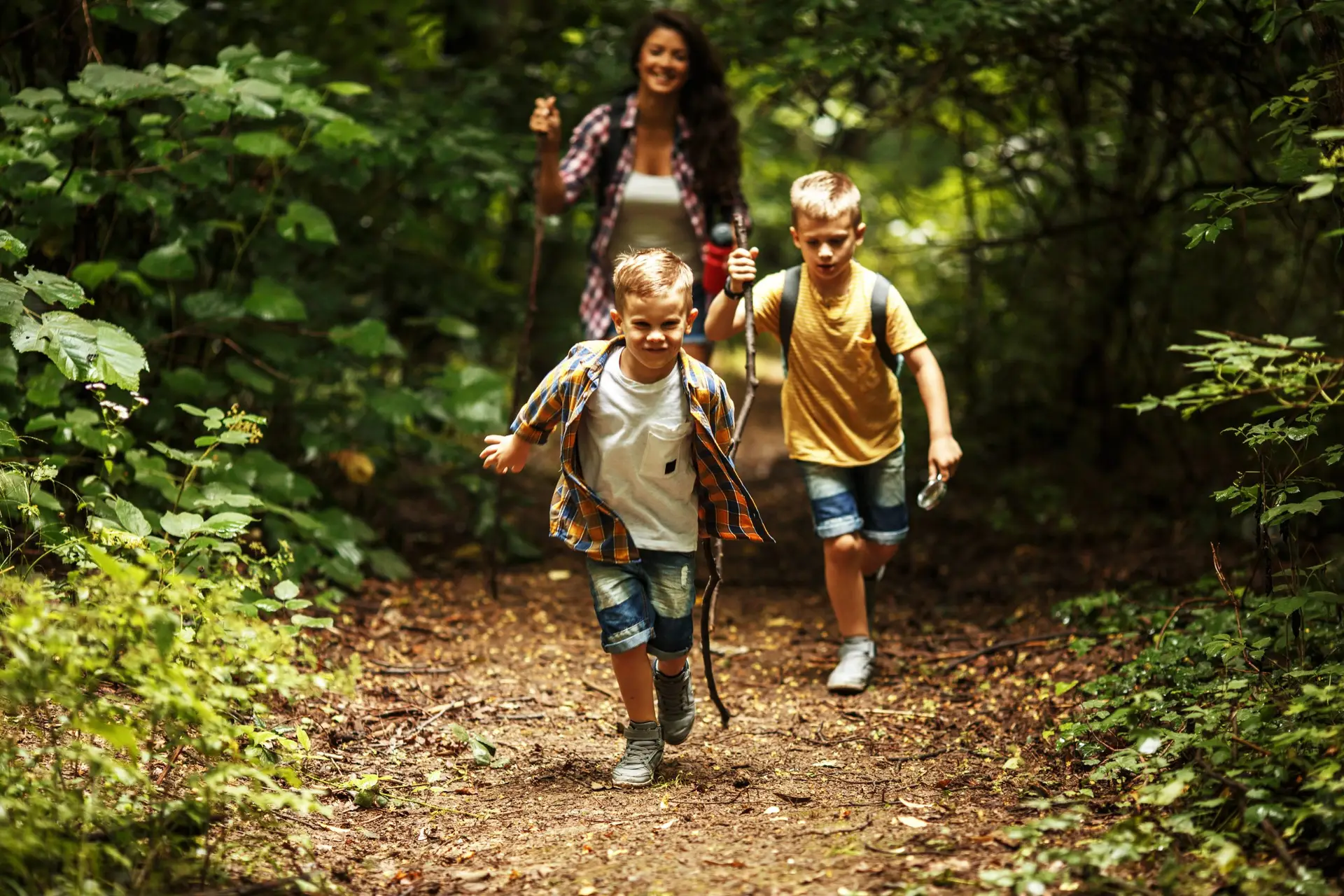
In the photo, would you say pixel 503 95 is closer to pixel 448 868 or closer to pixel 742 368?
pixel 448 868

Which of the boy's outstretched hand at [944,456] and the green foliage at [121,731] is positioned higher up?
the boy's outstretched hand at [944,456]

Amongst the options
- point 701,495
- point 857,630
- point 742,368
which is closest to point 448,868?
point 701,495

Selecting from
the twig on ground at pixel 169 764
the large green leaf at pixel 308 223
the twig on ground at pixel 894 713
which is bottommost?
the twig on ground at pixel 894 713

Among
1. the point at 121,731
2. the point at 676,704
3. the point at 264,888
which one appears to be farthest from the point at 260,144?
the point at 264,888

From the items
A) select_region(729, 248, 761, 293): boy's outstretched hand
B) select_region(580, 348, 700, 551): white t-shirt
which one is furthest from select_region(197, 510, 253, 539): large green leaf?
select_region(729, 248, 761, 293): boy's outstretched hand

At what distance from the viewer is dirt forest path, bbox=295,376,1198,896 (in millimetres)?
2869

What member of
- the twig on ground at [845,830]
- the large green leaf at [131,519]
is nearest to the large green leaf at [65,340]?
the large green leaf at [131,519]

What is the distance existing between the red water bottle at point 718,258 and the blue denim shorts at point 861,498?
0.73 meters

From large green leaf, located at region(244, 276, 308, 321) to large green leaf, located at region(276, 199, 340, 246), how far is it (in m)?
0.22

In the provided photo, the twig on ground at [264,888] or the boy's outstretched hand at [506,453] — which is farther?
the boy's outstretched hand at [506,453]

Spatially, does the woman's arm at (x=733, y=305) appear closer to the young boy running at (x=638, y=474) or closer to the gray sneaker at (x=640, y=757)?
the young boy running at (x=638, y=474)

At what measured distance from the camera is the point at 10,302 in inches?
138

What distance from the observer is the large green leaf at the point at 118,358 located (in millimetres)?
3580

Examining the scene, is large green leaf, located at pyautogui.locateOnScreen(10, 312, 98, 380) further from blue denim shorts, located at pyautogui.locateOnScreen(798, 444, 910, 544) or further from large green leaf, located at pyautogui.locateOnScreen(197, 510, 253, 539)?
blue denim shorts, located at pyautogui.locateOnScreen(798, 444, 910, 544)
